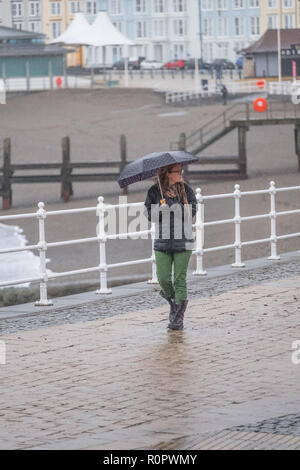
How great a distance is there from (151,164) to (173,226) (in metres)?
0.64

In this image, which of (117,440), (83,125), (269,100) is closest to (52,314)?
(117,440)

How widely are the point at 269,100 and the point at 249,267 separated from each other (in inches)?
2213

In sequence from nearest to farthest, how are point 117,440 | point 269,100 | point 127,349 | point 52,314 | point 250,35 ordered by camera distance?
point 117,440 < point 127,349 < point 52,314 < point 269,100 < point 250,35

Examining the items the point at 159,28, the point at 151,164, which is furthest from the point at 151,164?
the point at 159,28

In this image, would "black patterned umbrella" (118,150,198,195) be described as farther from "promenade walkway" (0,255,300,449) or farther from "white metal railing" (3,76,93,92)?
"white metal railing" (3,76,93,92)

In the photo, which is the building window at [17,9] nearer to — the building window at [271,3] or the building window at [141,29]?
the building window at [141,29]

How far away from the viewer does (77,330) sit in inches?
476

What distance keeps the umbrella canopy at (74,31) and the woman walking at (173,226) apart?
76666mm

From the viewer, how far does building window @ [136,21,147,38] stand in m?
115

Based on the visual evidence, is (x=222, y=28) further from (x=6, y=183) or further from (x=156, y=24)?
(x=6, y=183)

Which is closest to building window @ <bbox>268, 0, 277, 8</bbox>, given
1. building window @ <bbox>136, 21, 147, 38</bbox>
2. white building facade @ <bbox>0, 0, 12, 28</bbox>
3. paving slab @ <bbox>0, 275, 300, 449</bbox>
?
building window @ <bbox>136, 21, 147, 38</bbox>

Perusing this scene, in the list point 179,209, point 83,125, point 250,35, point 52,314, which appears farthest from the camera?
point 250,35

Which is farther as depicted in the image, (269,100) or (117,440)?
(269,100)
